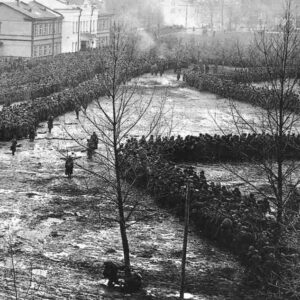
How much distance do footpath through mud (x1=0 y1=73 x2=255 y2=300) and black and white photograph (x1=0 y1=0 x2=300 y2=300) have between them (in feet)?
0.11

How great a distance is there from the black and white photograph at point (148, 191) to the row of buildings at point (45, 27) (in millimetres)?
8110

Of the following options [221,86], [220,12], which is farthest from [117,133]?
[220,12]

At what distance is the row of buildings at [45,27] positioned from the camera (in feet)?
164

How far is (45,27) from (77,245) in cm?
3928

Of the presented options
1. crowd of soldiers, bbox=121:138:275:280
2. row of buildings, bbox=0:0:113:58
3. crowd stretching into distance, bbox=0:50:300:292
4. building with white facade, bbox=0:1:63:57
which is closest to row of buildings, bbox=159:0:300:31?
row of buildings, bbox=0:0:113:58

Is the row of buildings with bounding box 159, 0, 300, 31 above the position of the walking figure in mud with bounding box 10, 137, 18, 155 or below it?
above

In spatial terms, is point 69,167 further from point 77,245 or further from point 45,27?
point 45,27

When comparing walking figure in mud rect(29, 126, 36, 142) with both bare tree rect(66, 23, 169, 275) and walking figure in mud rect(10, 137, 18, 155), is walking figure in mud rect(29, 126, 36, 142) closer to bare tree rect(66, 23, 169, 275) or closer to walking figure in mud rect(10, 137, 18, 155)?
walking figure in mud rect(10, 137, 18, 155)

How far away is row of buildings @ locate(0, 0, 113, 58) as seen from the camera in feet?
164

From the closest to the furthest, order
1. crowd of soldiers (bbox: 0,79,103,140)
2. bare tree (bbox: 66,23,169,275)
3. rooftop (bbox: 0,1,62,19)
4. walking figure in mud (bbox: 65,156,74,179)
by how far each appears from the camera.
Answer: bare tree (bbox: 66,23,169,275)
walking figure in mud (bbox: 65,156,74,179)
crowd of soldiers (bbox: 0,79,103,140)
rooftop (bbox: 0,1,62,19)

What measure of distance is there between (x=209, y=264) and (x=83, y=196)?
5815 mm

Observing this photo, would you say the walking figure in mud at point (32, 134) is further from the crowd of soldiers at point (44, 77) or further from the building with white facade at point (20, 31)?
the building with white facade at point (20, 31)

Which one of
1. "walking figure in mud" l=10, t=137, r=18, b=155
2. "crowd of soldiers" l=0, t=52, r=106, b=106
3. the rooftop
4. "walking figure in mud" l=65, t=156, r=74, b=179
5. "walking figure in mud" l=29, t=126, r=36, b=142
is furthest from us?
the rooftop

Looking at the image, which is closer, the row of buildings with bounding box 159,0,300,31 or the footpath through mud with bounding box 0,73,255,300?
the footpath through mud with bounding box 0,73,255,300
